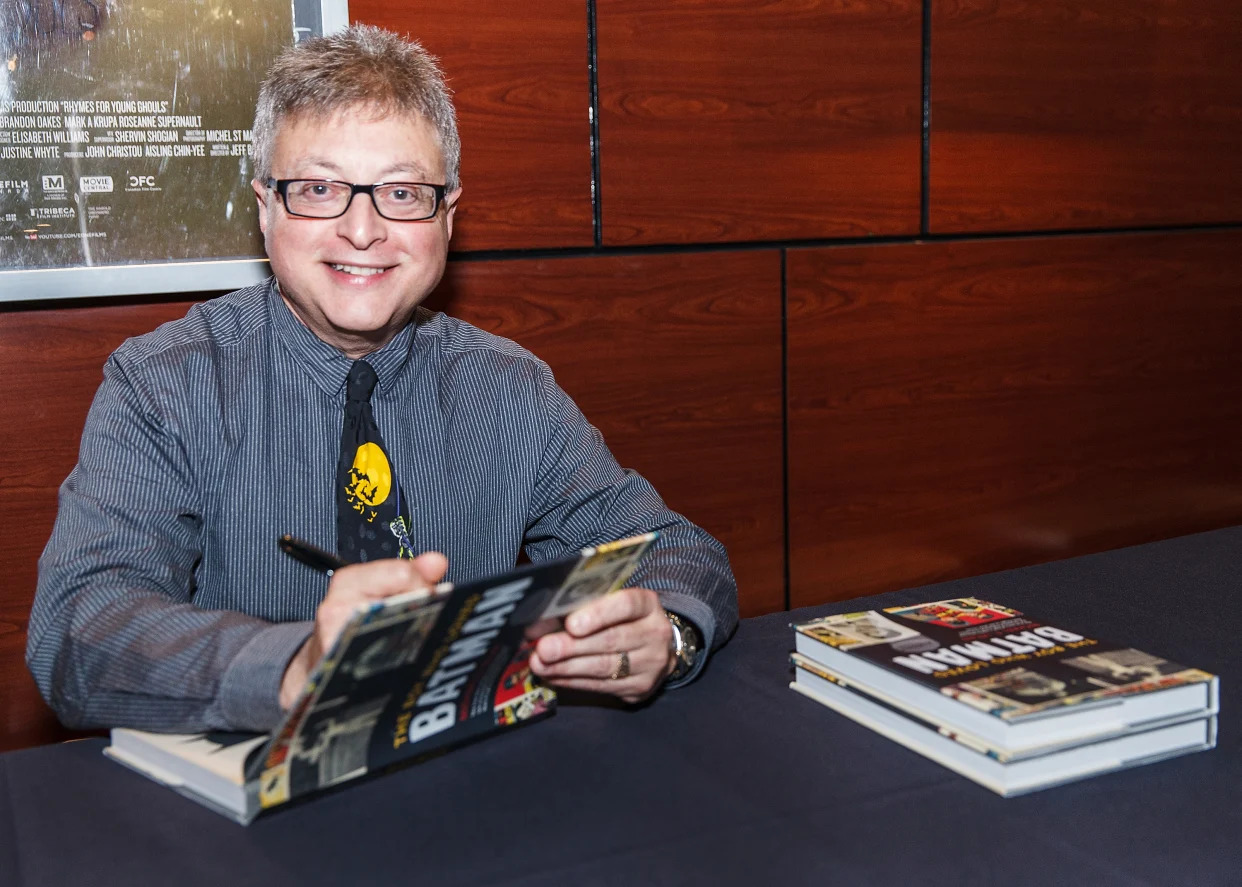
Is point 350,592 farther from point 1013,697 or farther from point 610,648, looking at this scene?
point 1013,697

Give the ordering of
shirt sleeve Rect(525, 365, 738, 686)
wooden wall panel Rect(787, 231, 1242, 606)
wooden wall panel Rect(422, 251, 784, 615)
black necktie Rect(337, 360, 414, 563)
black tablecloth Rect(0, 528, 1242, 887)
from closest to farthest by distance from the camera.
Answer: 1. black tablecloth Rect(0, 528, 1242, 887)
2. shirt sleeve Rect(525, 365, 738, 686)
3. black necktie Rect(337, 360, 414, 563)
4. wooden wall panel Rect(422, 251, 784, 615)
5. wooden wall panel Rect(787, 231, 1242, 606)

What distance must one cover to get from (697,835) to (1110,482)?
2629 millimetres

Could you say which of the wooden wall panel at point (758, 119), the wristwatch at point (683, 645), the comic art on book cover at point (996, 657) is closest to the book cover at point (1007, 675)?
the comic art on book cover at point (996, 657)

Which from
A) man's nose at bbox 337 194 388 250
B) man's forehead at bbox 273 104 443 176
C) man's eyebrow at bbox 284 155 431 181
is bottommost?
man's nose at bbox 337 194 388 250

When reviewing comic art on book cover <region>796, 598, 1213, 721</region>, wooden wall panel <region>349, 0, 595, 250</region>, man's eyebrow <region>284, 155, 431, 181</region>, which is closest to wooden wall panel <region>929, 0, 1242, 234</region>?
wooden wall panel <region>349, 0, 595, 250</region>

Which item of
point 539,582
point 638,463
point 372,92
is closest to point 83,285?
point 372,92

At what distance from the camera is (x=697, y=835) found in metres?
0.96

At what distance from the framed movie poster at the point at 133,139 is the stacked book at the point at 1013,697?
1441 mm

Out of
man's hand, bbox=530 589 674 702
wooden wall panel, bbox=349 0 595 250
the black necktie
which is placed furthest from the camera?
wooden wall panel, bbox=349 0 595 250

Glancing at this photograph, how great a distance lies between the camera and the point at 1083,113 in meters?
3.04

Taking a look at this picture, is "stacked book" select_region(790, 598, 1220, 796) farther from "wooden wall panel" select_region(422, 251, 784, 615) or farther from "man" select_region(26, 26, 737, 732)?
"wooden wall panel" select_region(422, 251, 784, 615)

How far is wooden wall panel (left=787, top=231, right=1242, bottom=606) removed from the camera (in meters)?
2.85

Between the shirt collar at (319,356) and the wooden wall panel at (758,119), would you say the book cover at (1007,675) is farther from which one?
the wooden wall panel at (758,119)

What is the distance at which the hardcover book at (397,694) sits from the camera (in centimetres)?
93
